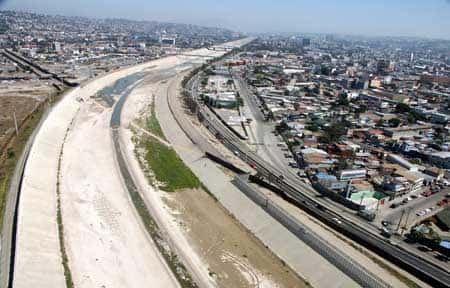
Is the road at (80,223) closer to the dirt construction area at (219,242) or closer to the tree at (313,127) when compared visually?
the dirt construction area at (219,242)

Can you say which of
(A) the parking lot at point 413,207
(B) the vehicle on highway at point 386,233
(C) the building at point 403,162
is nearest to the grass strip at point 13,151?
(B) the vehicle on highway at point 386,233

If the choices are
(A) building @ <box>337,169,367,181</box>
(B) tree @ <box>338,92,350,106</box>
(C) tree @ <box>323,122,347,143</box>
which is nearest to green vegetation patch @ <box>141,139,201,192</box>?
(A) building @ <box>337,169,367,181</box>

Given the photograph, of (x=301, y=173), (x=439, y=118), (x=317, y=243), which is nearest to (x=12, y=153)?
(x=301, y=173)

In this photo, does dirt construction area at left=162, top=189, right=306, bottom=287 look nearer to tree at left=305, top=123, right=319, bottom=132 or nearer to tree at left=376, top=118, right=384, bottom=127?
tree at left=305, top=123, right=319, bottom=132

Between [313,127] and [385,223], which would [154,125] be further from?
[385,223]

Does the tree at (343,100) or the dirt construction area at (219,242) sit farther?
the tree at (343,100)

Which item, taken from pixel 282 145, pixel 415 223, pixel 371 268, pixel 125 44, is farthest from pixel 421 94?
pixel 125 44

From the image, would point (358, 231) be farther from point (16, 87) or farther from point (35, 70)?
point (35, 70)
